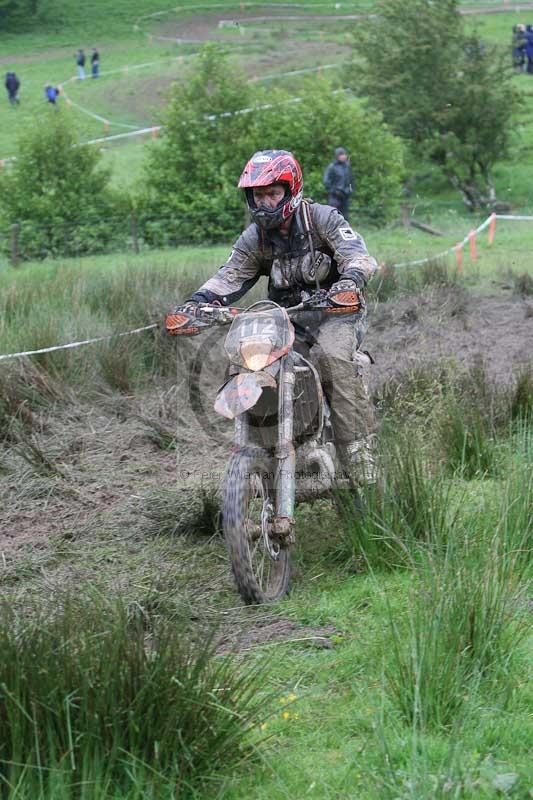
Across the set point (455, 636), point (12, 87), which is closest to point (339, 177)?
point (455, 636)

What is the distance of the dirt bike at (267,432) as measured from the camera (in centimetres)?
487

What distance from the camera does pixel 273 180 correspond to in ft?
17.8

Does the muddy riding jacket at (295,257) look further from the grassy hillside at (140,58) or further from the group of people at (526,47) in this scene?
the group of people at (526,47)

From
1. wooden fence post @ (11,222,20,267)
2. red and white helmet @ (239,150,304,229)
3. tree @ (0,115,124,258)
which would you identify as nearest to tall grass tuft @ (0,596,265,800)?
red and white helmet @ (239,150,304,229)

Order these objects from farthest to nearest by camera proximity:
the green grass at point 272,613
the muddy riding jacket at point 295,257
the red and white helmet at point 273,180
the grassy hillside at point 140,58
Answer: the grassy hillside at point 140,58, the muddy riding jacket at point 295,257, the red and white helmet at point 273,180, the green grass at point 272,613

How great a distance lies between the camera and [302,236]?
5.80 metres

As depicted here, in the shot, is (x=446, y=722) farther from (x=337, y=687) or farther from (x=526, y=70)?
(x=526, y=70)

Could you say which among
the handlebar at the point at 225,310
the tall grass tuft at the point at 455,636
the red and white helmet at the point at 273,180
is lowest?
the tall grass tuft at the point at 455,636

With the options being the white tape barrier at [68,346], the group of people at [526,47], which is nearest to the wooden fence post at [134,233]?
the white tape barrier at [68,346]

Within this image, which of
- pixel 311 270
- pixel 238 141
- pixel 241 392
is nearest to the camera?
pixel 241 392

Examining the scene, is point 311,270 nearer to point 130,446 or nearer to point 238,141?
point 130,446

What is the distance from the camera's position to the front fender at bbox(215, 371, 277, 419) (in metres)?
4.91

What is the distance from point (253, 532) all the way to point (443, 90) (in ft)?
79.5

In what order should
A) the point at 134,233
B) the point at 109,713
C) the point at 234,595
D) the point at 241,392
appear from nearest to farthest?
1. the point at 109,713
2. the point at 241,392
3. the point at 234,595
4. the point at 134,233
